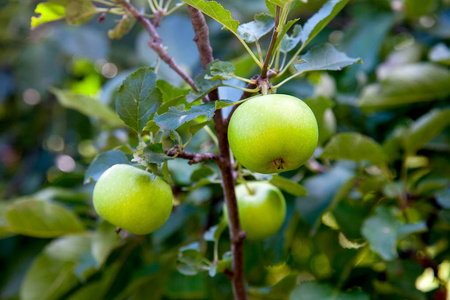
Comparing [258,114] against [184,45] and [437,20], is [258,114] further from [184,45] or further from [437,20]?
[437,20]

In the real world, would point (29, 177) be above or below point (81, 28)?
below

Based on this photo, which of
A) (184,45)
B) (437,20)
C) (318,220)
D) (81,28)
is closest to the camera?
(318,220)

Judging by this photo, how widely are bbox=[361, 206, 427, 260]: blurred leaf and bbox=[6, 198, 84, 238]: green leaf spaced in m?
0.75

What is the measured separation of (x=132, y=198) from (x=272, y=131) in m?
0.20

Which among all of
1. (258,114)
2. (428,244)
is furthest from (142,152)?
(428,244)

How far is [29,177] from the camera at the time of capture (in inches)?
70.0

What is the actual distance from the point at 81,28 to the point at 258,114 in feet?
4.80

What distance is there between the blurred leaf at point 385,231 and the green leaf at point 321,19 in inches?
17.0

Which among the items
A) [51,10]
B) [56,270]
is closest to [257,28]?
[51,10]

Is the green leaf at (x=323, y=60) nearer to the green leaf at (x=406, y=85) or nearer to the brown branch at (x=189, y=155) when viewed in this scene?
the brown branch at (x=189, y=155)

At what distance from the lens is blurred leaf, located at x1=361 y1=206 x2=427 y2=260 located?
0.80 metres

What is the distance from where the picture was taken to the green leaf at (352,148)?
87 cm

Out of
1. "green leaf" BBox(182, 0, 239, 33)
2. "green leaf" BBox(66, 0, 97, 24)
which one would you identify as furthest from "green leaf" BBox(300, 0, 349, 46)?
"green leaf" BBox(66, 0, 97, 24)

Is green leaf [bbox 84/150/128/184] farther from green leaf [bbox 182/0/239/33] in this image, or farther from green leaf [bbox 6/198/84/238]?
green leaf [bbox 6/198/84/238]
